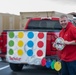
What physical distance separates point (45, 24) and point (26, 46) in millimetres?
2616

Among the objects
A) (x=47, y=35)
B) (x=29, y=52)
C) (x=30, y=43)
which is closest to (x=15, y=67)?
(x=29, y=52)

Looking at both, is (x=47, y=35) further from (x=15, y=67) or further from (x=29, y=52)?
(x=15, y=67)

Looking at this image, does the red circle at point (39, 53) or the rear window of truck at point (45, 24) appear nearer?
the red circle at point (39, 53)

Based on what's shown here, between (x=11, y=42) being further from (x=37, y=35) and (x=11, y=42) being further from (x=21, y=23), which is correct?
(x=21, y=23)

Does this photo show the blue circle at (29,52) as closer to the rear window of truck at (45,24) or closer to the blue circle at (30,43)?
the blue circle at (30,43)

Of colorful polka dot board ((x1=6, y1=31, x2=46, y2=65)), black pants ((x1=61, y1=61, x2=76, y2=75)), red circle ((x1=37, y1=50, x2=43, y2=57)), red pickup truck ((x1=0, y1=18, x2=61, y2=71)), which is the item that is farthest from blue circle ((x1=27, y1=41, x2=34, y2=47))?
black pants ((x1=61, y1=61, x2=76, y2=75))

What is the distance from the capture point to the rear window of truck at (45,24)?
10648 mm

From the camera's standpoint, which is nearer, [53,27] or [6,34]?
[6,34]

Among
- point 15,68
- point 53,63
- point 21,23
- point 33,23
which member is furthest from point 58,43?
point 21,23

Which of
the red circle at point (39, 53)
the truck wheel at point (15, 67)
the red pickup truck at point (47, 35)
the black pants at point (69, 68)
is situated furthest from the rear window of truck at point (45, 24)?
the black pants at point (69, 68)

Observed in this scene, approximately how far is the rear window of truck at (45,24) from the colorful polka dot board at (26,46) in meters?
2.24

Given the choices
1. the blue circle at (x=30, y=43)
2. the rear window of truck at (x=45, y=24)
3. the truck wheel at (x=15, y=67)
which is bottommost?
the truck wheel at (x=15, y=67)

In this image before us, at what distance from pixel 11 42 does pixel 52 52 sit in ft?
4.25

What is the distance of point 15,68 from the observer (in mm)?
10234
